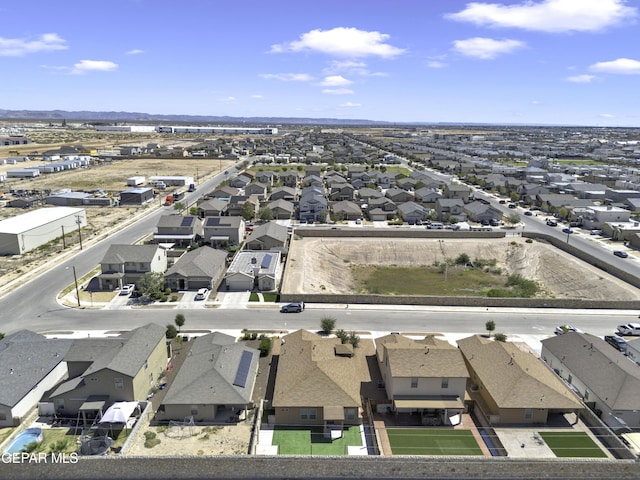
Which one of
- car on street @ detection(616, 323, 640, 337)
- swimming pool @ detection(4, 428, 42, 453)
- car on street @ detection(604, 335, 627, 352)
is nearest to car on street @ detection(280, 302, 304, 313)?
swimming pool @ detection(4, 428, 42, 453)

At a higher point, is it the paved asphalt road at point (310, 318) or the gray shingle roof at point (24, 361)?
the gray shingle roof at point (24, 361)

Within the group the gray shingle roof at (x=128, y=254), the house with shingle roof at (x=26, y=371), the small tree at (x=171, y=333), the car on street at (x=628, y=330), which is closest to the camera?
the house with shingle roof at (x=26, y=371)

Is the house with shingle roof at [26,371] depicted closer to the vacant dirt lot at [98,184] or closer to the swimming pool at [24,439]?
the swimming pool at [24,439]

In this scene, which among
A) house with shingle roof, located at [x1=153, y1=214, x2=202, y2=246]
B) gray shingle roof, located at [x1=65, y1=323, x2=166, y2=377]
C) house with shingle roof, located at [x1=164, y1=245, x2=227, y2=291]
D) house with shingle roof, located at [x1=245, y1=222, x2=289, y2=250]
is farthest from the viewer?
house with shingle roof, located at [x1=153, y1=214, x2=202, y2=246]

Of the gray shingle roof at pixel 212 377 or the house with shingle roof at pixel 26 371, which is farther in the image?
the gray shingle roof at pixel 212 377

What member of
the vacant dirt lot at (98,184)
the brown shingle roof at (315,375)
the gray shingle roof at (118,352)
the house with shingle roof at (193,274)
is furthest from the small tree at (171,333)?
the vacant dirt lot at (98,184)

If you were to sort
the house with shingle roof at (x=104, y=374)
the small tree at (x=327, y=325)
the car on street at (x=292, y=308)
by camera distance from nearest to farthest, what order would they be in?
the house with shingle roof at (x=104, y=374) → the small tree at (x=327, y=325) → the car on street at (x=292, y=308)

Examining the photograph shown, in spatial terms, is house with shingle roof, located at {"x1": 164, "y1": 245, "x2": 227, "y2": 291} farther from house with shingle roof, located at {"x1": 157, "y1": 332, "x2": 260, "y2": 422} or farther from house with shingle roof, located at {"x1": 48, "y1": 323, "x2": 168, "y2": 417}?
house with shingle roof, located at {"x1": 157, "y1": 332, "x2": 260, "y2": 422}
